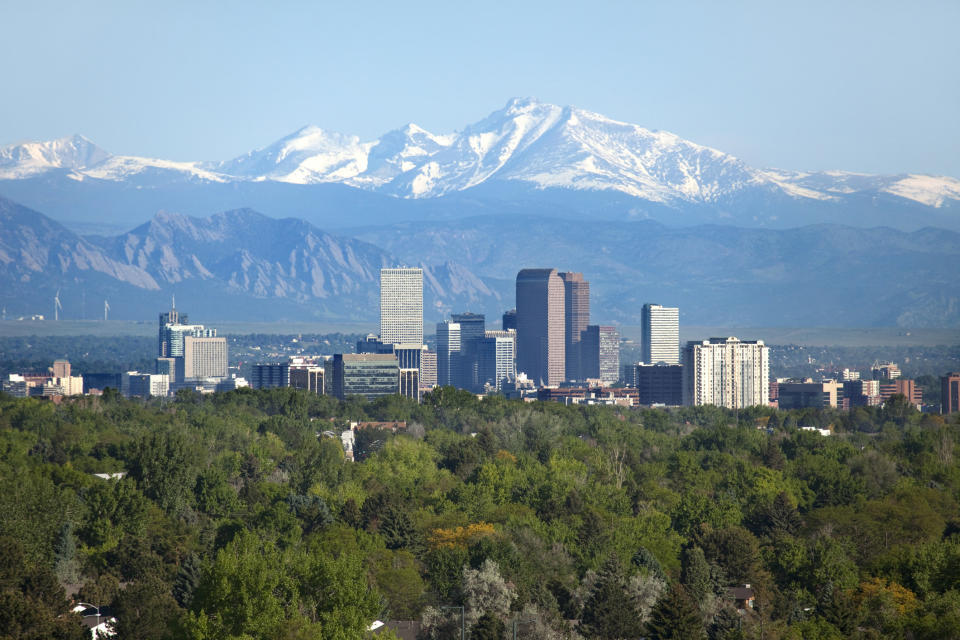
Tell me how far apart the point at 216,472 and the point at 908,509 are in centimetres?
3926

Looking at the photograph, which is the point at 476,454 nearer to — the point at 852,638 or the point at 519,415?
the point at 519,415

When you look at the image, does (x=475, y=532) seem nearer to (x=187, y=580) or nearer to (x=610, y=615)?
(x=187, y=580)

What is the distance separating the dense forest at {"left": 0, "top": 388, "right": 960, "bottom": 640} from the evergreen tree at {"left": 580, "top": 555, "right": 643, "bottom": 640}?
104 mm

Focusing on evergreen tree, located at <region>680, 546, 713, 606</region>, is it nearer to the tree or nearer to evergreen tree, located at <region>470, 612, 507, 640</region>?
the tree

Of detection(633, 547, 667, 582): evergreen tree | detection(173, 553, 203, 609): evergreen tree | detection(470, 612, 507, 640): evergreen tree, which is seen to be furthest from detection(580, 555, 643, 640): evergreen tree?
detection(173, 553, 203, 609): evergreen tree

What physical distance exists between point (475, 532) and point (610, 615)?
66.0 feet

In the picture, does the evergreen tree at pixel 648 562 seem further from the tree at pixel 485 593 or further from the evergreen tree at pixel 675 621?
the evergreen tree at pixel 675 621

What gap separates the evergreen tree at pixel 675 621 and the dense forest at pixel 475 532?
0.09m

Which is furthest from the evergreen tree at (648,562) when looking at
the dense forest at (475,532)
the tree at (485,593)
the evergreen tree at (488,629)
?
the evergreen tree at (488,629)

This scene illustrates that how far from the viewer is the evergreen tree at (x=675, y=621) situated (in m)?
63.8

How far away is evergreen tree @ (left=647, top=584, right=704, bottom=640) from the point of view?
63.8 m

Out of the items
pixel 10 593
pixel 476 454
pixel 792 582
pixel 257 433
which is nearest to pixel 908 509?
pixel 792 582

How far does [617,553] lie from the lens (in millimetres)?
81562

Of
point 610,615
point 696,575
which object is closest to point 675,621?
point 610,615
